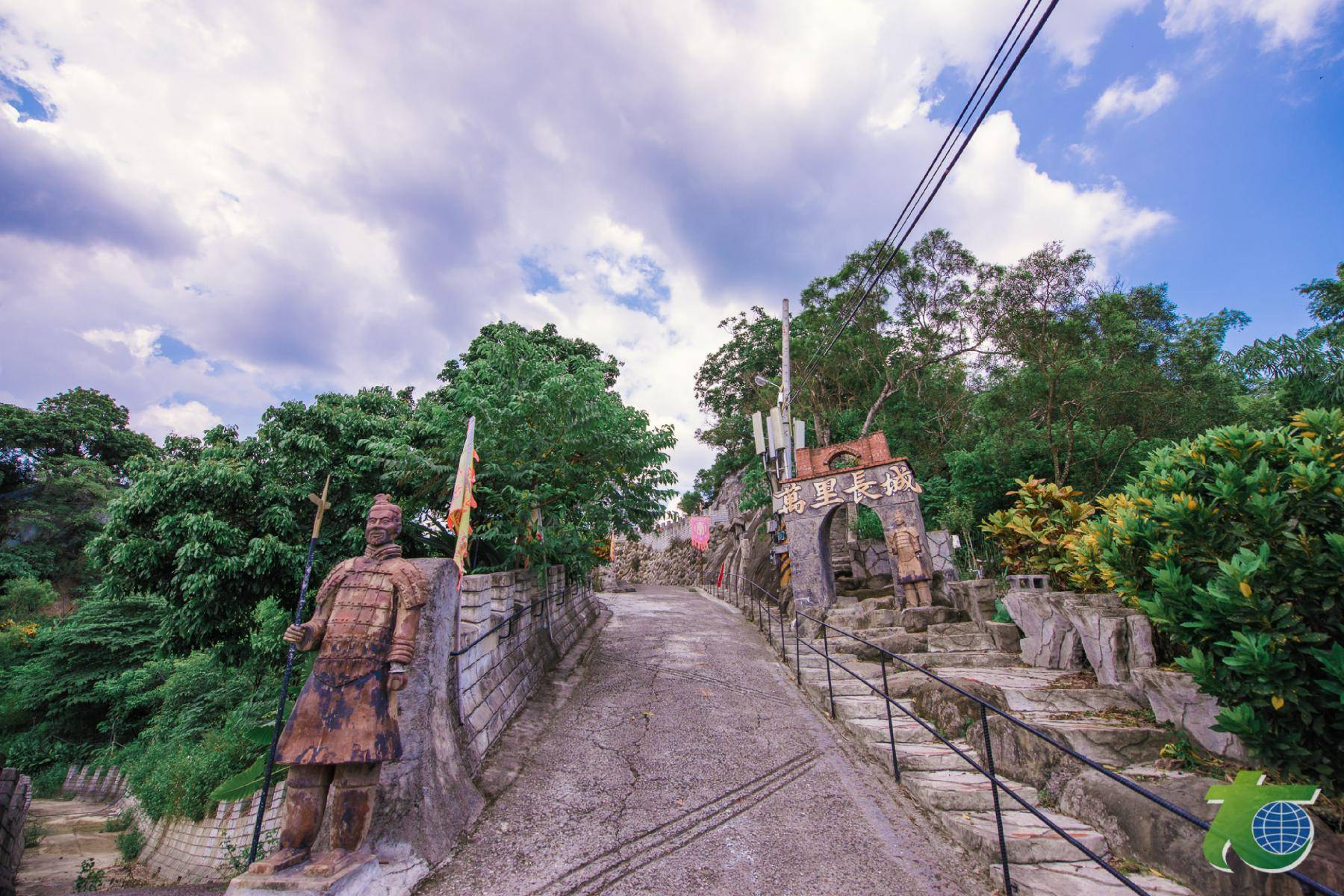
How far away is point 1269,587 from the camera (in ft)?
11.2

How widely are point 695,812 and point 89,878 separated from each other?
1313cm

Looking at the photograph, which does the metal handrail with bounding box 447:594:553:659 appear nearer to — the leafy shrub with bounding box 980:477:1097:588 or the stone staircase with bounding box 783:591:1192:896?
the stone staircase with bounding box 783:591:1192:896

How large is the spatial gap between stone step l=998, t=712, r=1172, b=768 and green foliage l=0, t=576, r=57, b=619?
1409 inches

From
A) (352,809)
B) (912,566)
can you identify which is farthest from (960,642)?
(352,809)

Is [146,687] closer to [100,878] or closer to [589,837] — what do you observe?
[100,878]

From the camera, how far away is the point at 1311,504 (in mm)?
3471

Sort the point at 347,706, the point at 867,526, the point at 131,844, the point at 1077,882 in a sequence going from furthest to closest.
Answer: the point at 867,526 → the point at 131,844 → the point at 1077,882 → the point at 347,706

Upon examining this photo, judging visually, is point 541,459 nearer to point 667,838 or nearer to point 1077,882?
point 667,838

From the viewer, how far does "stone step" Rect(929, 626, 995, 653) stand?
8.22m

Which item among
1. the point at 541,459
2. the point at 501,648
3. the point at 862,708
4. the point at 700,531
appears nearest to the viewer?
the point at 501,648

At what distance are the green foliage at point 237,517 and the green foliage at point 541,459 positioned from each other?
148 centimetres

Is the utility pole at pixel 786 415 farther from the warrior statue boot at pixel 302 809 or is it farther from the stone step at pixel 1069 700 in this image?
the warrior statue boot at pixel 302 809

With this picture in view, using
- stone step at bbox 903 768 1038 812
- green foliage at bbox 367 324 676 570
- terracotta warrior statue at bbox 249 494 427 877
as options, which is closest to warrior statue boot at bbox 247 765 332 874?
terracotta warrior statue at bbox 249 494 427 877

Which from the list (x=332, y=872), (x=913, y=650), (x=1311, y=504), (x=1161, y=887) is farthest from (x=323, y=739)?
(x=913, y=650)
